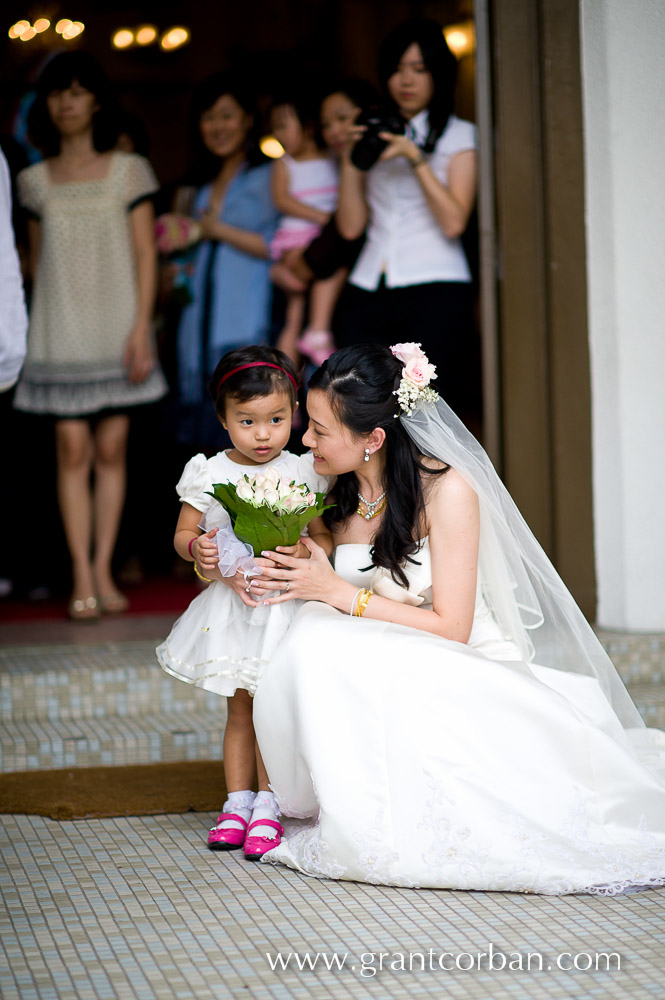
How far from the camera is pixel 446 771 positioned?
238 centimetres

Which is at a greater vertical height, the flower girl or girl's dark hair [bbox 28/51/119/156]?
girl's dark hair [bbox 28/51/119/156]

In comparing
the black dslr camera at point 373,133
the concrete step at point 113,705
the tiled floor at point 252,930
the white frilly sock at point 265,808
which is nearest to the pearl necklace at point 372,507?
the white frilly sock at point 265,808

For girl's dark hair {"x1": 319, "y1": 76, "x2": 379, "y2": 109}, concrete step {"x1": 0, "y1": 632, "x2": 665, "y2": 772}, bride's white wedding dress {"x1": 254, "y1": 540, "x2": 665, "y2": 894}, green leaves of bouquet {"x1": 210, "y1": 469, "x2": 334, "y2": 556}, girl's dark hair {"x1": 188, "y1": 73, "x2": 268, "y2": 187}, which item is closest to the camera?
bride's white wedding dress {"x1": 254, "y1": 540, "x2": 665, "y2": 894}

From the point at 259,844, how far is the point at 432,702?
0.56 meters

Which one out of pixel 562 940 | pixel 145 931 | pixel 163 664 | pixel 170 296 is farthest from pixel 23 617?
pixel 562 940

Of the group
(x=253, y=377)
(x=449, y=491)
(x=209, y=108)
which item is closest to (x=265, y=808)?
(x=449, y=491)

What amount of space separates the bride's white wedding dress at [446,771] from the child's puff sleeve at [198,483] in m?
0.46

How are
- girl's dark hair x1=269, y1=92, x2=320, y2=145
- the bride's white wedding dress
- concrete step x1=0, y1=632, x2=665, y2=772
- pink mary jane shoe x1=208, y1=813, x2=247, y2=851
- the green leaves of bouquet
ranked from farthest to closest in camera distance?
girl's dark hair x1=269, y1=92, x2=320, y2=145
concrete step x1=0, y1=632, x2=665, y2=772
pink mary jane shoe x1=208, y1=813, x2=247, y2=851
the green leaves of bouquet
the bride's white wedding dress

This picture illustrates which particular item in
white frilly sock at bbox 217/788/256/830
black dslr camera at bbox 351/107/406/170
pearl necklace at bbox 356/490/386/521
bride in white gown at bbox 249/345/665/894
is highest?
black dslr camera at bbox 351/107/406/170

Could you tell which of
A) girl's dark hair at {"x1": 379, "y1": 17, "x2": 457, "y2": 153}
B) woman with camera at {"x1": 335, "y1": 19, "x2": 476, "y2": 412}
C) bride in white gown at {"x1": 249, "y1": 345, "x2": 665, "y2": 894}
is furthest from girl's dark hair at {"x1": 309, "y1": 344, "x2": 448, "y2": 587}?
girl's dark hair at {"x1": 379, "y1": 17, "x2": 457, "y2": 153}

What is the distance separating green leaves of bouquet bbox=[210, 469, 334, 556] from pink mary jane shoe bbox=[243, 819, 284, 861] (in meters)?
0.64

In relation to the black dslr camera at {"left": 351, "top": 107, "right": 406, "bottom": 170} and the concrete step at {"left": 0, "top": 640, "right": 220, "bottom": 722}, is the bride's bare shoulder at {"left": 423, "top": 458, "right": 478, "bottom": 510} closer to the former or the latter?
the concrete step at {"left": 0, "top": 640, "right": 220, "bottom": 722}

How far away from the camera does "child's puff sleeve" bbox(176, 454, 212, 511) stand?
283 centimetres

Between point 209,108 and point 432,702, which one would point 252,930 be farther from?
point 209,108
